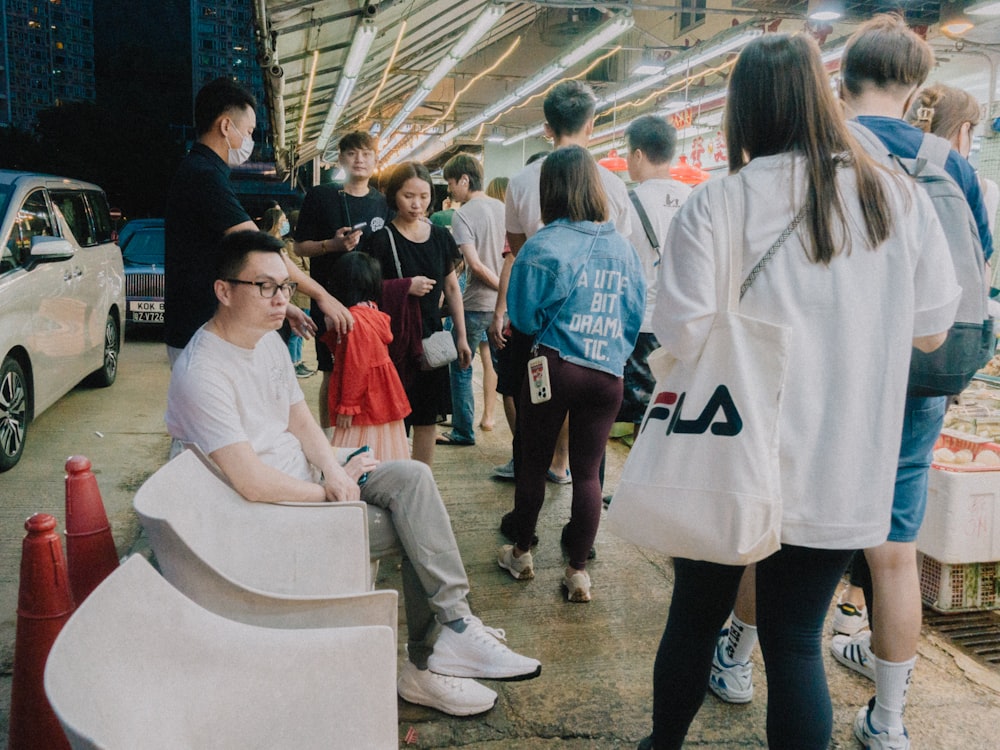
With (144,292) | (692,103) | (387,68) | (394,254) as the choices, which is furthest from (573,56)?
(144,292)

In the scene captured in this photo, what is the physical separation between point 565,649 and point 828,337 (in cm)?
176

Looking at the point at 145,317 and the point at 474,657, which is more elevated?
the point at 145,317

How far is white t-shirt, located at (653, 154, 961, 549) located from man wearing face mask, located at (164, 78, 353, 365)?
1.87m

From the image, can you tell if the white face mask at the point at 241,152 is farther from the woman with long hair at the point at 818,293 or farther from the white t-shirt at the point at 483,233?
the woman with long hair at the point at 818,293

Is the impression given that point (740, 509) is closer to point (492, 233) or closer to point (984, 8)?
point (492, 233)

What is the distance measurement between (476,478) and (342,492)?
250 cm

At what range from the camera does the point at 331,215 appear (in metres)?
4.16

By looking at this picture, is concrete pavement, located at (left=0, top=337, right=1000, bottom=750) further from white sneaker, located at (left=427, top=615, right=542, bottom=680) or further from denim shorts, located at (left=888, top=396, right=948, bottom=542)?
denim shorts, located at (left=888, top=396, right=948, bottom=542)

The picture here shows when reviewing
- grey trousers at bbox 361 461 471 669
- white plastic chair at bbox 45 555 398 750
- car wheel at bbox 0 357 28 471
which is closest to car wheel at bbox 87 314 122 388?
car wheel at bbox 0 357 28 471

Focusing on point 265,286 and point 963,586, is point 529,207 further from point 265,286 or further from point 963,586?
point 963,586

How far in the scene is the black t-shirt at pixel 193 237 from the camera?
301 cm

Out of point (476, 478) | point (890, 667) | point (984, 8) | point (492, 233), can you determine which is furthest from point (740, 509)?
point (984, 8)

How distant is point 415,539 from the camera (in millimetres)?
2400

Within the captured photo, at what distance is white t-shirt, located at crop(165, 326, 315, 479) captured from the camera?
223cm
